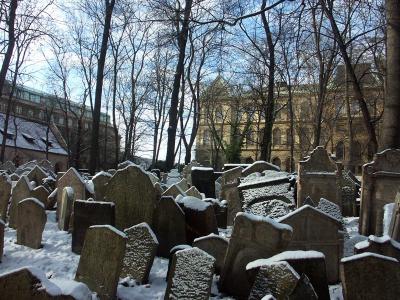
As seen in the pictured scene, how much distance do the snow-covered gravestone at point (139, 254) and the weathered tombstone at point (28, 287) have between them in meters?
2.21

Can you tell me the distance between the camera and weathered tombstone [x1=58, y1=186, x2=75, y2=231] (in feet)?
28.1

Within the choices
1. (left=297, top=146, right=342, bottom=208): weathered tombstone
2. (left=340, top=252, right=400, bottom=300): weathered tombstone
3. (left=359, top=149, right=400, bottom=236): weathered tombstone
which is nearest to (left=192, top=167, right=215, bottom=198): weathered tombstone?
(left=297, top=146, right=342, bottom=208): weathered tombstone

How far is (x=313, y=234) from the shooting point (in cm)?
607

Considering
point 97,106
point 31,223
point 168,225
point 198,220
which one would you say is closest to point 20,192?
point 31,223

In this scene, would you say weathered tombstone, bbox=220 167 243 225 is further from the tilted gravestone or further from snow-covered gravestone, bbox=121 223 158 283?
the tilted gravestone

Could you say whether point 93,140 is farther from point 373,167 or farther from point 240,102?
point 240,102

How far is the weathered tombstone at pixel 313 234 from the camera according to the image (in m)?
6.05

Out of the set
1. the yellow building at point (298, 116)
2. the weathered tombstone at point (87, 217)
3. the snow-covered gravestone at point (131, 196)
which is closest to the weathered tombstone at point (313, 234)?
the snow-covered gravestone at point (131, 196)

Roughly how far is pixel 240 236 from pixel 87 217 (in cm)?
287

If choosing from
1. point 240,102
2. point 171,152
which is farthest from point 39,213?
point 240,102

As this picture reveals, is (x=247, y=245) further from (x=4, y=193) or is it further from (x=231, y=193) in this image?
(x=4, y=193)

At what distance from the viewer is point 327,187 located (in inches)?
399

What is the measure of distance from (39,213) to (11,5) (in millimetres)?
10143

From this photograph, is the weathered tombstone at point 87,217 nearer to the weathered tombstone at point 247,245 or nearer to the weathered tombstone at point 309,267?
the weathered tombstone at point 247,245
